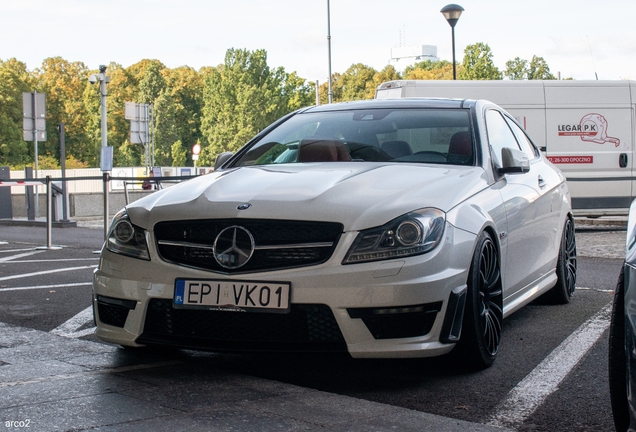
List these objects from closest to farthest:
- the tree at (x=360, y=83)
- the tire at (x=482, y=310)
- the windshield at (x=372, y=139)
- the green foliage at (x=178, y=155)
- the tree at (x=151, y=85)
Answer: the tire at (x=482, y=310) → the windshield at (x=372, y=139) → the green foliage at (x=178, y=155) → the tree at (x=151, y=85) → the tree at (x=360, y=83)

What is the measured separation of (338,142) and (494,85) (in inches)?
434

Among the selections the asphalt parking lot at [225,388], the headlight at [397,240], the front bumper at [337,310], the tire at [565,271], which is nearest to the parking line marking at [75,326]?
the asphalt parking lot at [225,388]

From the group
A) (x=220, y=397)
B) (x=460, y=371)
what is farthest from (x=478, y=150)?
(x=220, y=397)

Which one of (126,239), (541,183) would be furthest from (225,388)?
(541,183)

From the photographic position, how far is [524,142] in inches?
265

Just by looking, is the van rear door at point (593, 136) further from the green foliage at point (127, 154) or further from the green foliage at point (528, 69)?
the green foliage at point (127, 154)

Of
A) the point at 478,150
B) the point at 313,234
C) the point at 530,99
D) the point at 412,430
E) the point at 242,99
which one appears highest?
the point at 242,99

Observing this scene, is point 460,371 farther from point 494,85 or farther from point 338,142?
point 494,85

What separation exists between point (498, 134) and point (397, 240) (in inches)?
83.0

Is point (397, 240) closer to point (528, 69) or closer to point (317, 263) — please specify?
point (317, 263)

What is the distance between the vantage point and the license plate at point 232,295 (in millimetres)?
4031

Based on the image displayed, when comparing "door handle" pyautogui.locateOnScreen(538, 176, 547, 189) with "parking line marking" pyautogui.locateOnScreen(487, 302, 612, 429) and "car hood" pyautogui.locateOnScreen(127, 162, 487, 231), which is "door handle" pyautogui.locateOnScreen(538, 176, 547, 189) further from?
"car hood" pyautogui.locateOnScreen(127, 162, 487, 231)

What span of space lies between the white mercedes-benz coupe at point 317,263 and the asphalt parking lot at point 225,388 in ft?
0.66

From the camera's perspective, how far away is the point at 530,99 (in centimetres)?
1598
